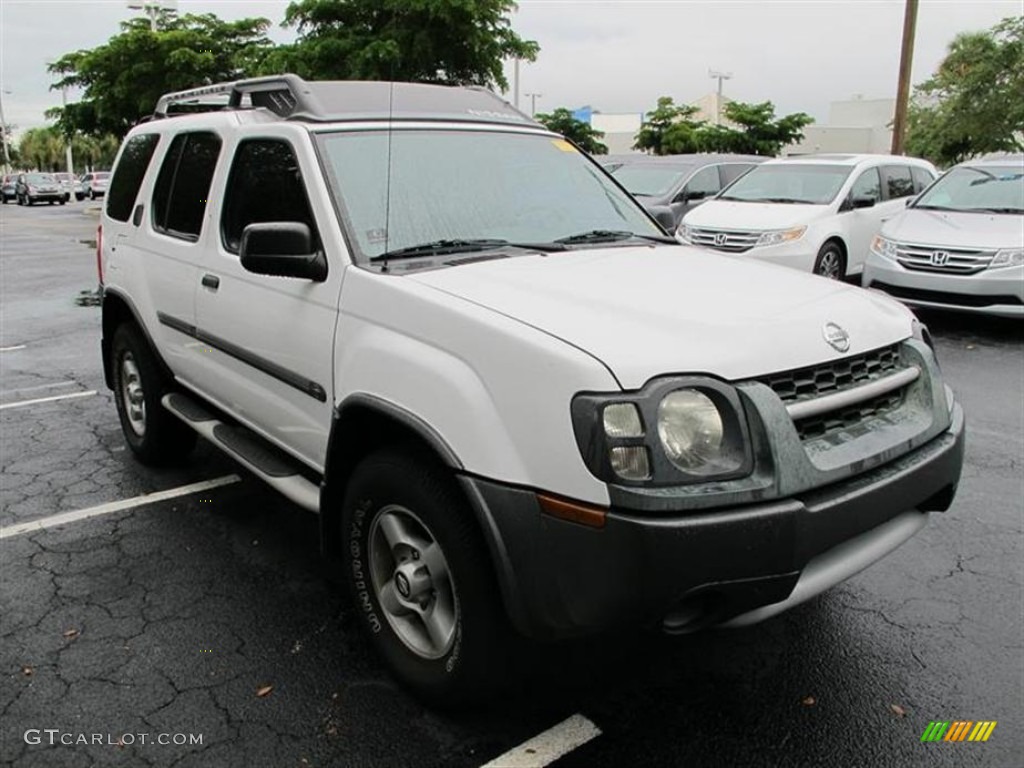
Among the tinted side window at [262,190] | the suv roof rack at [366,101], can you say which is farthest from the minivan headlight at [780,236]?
the tinted side window at [262,190]

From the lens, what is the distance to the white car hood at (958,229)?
8.41 meters

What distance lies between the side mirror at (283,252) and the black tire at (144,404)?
1.99 meters

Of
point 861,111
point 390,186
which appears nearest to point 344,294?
point 390,186

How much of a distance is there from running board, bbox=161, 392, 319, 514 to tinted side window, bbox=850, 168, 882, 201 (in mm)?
8576

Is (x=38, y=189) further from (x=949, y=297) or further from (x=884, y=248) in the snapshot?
(x=949, y=297)

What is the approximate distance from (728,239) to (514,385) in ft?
26.8

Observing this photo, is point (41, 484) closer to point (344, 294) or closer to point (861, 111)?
point (344, 294)

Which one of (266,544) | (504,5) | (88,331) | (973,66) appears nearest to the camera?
(266,544)

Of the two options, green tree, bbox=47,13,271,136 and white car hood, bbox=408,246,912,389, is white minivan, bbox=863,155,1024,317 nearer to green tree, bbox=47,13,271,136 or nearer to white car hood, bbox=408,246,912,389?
white car hood, bbox=408,246,912,389

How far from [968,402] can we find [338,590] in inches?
199

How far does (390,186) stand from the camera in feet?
10.9

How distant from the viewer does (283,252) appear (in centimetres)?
302

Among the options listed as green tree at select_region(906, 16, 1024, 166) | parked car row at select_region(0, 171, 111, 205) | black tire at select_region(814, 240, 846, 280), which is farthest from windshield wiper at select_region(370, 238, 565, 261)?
parked car row at select_region(0, 171, 111, 205)

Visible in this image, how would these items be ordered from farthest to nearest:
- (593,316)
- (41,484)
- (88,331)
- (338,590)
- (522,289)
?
(88,331), (41,484), (338,590), (522,289), (593,316)
